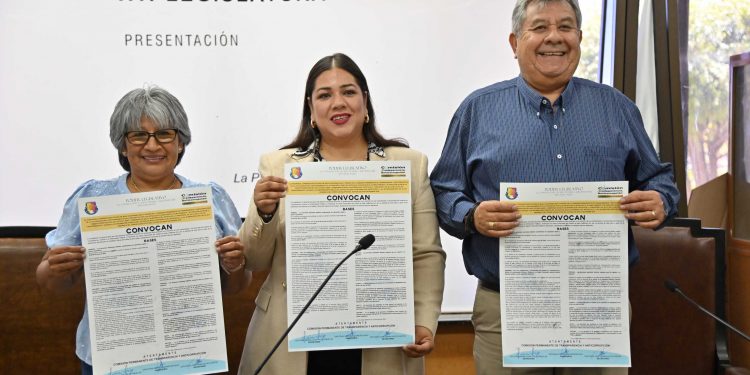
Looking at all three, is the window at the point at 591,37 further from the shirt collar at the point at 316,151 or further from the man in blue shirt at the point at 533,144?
the shirt collar at the point at 316,151

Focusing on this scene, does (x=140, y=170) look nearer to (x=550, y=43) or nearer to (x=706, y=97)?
(x=550, y=43)

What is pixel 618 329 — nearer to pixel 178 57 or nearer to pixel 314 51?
pixel 314 51

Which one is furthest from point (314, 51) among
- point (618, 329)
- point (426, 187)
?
point (618, 329)

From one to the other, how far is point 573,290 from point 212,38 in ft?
6.43

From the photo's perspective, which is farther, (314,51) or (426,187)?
(314,51)

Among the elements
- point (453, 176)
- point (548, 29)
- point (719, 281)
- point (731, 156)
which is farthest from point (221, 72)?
point (731, 156)

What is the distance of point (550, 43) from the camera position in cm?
207

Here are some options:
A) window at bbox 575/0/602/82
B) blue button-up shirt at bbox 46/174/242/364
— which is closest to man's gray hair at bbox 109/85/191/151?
blue button-up shirt at bbox 46/174/242/364

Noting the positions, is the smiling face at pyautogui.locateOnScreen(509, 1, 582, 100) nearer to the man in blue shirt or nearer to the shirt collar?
the man in blue shirt

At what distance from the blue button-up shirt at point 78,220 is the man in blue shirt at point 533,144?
632 mm

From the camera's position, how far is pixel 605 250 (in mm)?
1893

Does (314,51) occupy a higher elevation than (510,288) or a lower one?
higher

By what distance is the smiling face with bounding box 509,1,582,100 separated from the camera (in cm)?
207

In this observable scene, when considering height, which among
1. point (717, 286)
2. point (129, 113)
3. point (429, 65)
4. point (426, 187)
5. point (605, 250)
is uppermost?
point (429, 65)
